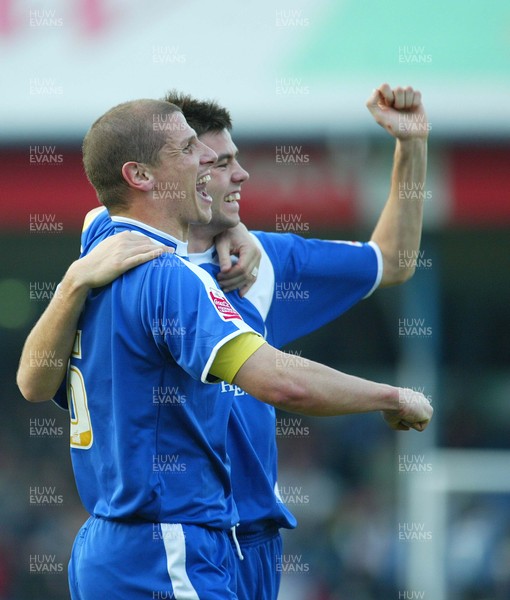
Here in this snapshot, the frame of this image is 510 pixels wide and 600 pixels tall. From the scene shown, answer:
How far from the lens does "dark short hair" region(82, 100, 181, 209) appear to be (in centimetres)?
308

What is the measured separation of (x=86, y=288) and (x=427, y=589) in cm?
591

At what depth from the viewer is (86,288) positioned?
294 centimetres

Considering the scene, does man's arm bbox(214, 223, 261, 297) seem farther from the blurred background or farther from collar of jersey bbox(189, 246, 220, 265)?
the blurred background

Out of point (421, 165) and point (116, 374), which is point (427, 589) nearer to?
point (421, 165)

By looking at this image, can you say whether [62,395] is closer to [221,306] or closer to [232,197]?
[221,306]

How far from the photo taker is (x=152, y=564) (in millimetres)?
2936

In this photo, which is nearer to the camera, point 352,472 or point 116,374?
point 116,374

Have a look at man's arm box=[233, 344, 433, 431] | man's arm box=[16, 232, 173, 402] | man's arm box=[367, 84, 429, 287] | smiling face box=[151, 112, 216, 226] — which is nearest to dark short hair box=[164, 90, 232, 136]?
man's arm box=[367, 84, 429, 287]

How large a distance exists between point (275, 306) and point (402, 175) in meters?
0.69

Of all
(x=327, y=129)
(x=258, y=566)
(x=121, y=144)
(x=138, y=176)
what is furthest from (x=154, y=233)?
(x=327, y=129)

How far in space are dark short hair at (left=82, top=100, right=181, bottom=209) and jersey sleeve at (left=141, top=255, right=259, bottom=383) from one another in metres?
0.38

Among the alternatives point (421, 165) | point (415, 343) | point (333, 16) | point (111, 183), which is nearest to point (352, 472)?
point (415, 343)

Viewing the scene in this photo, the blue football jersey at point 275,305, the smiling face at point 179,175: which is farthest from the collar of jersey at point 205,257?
the smiling face at point 179,175

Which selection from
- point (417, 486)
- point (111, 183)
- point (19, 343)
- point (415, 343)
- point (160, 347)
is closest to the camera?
point (160, 347)
